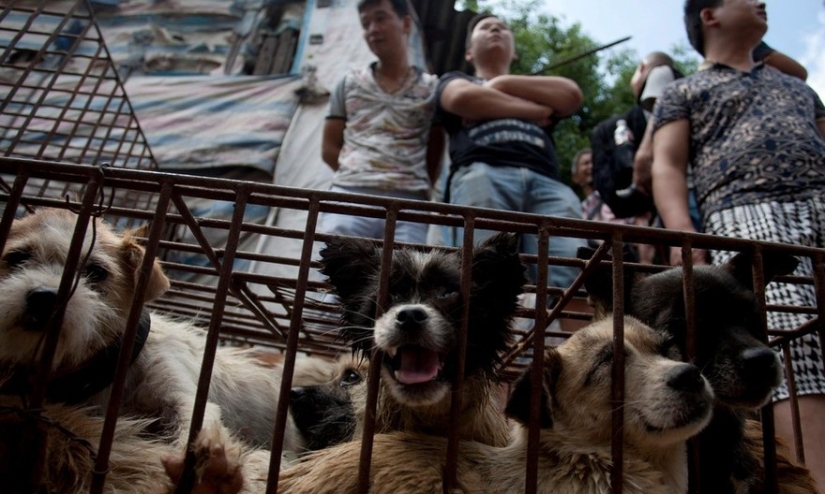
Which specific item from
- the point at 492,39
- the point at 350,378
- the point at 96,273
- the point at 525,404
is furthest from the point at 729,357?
the point at 492,39

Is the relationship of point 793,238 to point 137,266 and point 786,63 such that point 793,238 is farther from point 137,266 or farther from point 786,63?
point 137,266

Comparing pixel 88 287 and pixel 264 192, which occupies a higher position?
pixel 264 192

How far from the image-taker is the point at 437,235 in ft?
21.4

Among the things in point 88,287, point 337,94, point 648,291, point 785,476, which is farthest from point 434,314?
point 337,94

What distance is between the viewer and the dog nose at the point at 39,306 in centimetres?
174

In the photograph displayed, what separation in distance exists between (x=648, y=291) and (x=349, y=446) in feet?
4.05

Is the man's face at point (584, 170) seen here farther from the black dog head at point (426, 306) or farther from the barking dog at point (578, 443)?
the barking dog at point (578, 443)

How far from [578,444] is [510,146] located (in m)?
2.26

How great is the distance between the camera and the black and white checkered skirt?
2.38 metres

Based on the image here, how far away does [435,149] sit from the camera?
4188 mm

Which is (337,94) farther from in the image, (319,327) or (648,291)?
(648,291)

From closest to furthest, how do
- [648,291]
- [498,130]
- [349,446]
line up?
1. [349,446]
2. [648,291]
3. [498,130]

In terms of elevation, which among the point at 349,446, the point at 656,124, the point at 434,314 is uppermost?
the point at 656,124

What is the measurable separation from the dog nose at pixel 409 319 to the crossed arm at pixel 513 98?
2.24 meters
